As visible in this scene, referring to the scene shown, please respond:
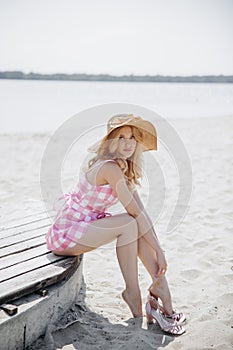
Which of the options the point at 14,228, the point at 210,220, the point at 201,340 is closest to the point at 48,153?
the point at 210,220

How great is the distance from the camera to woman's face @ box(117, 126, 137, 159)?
2.74m

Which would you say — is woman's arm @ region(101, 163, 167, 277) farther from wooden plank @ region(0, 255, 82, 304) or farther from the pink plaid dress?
wooden plank @ region(0, 255, 82, 304)

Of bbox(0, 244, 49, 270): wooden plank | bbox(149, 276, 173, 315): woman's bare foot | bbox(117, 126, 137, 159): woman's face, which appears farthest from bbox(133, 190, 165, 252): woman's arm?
bbox(0, 244, 49, 270): wooden plank

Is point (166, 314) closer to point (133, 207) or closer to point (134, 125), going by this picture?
point (133, 207)

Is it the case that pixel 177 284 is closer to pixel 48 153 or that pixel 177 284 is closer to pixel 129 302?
pixel 129 302

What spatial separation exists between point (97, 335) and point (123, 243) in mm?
551

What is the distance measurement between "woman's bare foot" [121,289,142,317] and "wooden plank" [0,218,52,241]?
882 mm

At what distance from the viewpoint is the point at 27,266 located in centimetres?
253

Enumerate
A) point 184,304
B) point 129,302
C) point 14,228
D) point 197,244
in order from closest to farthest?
point 129,302
point 184,304
point 14,228
point 197,244

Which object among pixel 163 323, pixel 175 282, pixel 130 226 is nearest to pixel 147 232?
pixel 130 226

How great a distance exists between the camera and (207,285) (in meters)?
3.10

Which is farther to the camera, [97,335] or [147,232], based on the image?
[147,232]

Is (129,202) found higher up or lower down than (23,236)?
higher up

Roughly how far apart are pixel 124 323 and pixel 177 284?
658 millimetres
